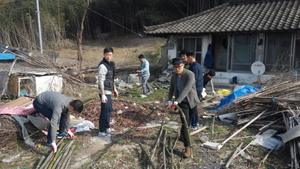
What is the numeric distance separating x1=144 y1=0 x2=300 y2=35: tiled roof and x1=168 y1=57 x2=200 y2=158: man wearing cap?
7185 mm

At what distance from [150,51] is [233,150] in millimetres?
18270

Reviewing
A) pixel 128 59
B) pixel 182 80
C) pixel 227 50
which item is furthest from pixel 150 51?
pixel 182 80

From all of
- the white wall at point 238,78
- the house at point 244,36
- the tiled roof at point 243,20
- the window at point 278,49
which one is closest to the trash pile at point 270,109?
the house at point 244,36

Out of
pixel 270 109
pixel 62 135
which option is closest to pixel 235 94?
pixel 270 109

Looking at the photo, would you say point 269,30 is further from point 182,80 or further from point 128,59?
point 128,59

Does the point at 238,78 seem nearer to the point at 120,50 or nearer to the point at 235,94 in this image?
the point at 235,94

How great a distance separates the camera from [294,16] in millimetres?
10633

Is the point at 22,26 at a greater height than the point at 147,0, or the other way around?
the point at 147,0

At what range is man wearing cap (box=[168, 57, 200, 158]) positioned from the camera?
4.29 metres

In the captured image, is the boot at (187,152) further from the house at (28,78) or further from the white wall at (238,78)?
the white wall at (238,78)

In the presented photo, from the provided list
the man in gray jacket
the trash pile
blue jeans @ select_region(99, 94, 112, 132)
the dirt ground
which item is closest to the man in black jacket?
blue jeans @ select_region(99, 94, 112, 132)

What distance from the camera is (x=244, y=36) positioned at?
11.6 meters

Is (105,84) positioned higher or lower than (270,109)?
higher

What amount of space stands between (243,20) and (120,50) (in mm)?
14922
